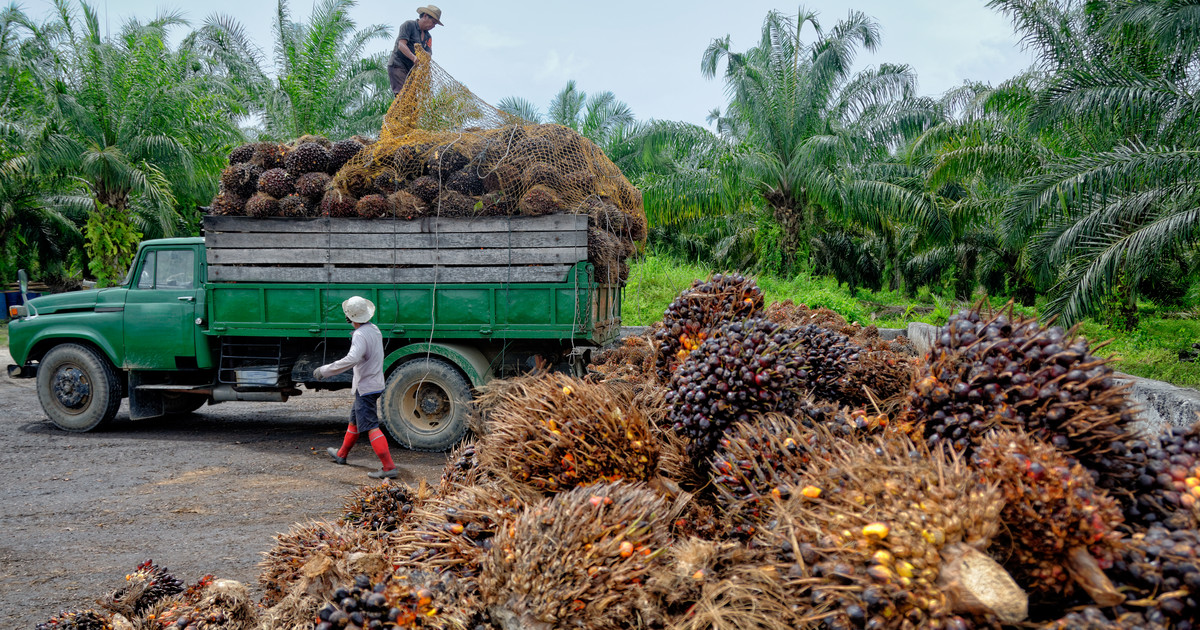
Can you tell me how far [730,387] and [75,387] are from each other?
28.2 feet

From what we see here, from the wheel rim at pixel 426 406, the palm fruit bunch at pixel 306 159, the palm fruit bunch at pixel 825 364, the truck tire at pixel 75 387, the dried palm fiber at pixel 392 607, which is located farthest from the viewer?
the truck tire at pixel 75 387

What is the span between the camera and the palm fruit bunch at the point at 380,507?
2691 mm

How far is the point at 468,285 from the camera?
703cm

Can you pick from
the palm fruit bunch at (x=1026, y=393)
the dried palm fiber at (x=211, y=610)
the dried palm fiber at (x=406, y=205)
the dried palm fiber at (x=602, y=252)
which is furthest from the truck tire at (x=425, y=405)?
the palm fruit bunch at (x=1026, y=393)

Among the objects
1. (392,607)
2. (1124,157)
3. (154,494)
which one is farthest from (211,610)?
(1124,157)

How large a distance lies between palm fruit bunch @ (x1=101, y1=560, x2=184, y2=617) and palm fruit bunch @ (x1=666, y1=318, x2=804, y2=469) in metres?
1.90

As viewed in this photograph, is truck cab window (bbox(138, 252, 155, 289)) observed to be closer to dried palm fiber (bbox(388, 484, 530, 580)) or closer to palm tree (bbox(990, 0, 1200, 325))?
dried palm fiber (bbox(388, 484, 530, 580))

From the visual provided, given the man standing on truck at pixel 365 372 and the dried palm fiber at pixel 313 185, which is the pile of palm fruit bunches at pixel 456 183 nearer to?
the dried palm fiber at pixel 313 185

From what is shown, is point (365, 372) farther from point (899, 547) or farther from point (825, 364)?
point (899, 547)

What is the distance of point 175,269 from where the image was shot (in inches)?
308

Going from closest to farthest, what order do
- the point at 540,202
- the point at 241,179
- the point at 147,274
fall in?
the point at 540,202 → the point at 241,179 → the point at 147,274

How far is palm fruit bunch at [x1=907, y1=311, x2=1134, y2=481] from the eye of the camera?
1.68 m

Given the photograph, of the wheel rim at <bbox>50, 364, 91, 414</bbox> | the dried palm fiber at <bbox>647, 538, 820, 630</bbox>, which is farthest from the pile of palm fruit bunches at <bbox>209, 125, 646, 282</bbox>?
the dried palm fiber at <bbox>647, 538, 820, 630</bbox>

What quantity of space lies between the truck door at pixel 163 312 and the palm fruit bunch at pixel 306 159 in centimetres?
154
